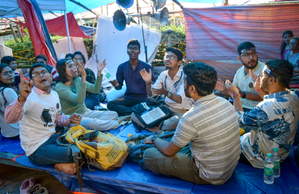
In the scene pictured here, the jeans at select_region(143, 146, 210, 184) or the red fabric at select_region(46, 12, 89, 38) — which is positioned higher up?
the red fabric at select_region(46, 12, 89, 38)

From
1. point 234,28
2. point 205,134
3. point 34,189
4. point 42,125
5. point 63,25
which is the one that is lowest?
point 34,189

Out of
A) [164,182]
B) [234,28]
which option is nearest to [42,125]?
[164,182]

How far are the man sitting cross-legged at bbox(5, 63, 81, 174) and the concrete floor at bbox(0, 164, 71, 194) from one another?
0.55 metres

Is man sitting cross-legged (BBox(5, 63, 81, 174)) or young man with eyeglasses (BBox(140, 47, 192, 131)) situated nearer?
man sitting cross-legged (BBox(5, 63, 81, 174))

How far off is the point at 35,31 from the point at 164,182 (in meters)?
5.32

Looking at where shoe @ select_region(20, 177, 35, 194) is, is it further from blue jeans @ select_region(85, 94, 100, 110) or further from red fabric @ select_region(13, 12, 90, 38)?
red fabric @ select_region(13, 12, 90, 38)

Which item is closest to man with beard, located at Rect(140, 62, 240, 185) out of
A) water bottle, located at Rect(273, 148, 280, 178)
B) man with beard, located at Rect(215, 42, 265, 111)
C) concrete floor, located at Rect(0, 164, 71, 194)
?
water bottle, located at Rect(273, 148, 280, 178)

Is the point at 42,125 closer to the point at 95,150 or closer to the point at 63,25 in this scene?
the point at 95,150

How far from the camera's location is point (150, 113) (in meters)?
3.54

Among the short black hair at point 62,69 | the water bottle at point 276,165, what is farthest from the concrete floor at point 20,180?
the water bottle at point 276,165

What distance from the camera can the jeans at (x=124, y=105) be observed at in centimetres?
442

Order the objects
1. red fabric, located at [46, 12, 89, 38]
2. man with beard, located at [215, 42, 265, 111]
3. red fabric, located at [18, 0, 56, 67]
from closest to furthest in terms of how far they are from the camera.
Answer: man with beard, located at [215, 42, 265, 111], red fabric, located at [18, 0, 56, 67], red fabric, located at [46, 12, 89, 38]

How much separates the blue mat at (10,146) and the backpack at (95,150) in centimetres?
101

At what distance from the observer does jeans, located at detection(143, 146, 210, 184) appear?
2020 millimetres
